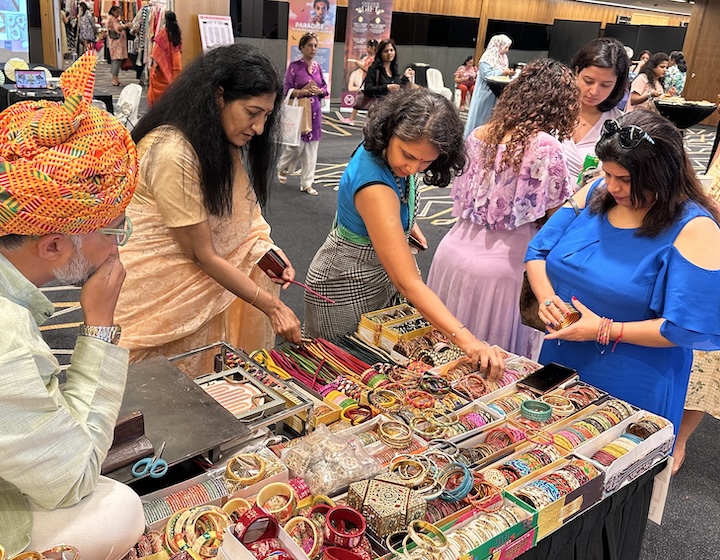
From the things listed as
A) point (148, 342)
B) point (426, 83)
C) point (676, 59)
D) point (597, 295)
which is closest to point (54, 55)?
point (426, 83)

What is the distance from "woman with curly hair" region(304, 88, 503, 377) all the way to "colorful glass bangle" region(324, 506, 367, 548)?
0.81 m

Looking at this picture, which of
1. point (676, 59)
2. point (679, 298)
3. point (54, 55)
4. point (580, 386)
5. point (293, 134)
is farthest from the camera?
point (54, 55)

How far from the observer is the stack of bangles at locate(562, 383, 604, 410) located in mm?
1921

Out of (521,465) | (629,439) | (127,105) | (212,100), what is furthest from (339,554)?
(127,105)

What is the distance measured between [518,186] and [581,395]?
101cm

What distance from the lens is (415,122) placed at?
212 cm

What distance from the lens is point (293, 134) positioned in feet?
19.7

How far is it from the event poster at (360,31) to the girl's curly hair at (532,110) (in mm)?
9194

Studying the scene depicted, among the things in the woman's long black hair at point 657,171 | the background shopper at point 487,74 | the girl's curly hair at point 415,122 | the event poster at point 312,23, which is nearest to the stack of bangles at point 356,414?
the girl's curly hair at point 415,122

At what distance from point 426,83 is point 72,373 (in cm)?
1286

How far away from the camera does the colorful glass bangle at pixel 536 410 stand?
1.79 m

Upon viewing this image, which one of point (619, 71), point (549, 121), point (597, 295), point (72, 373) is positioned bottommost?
point (597, 295)

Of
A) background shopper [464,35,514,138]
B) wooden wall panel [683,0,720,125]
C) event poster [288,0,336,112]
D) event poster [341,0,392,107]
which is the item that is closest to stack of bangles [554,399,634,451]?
background shopper [464,35,514,138]

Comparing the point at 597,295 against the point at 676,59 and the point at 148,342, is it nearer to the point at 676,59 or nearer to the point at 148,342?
the point at 148,342
